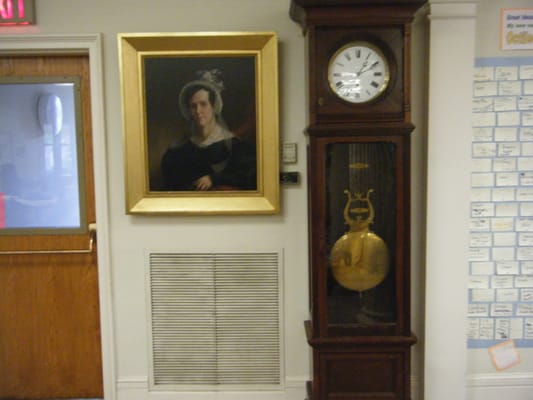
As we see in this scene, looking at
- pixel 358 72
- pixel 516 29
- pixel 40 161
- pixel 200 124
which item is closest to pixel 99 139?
pixel 40 161

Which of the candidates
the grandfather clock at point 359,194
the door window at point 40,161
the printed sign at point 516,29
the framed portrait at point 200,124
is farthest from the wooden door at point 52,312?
the printed sign at point 516,29

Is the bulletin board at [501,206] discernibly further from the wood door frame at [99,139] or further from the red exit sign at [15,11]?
the red exit sign at [15,11]

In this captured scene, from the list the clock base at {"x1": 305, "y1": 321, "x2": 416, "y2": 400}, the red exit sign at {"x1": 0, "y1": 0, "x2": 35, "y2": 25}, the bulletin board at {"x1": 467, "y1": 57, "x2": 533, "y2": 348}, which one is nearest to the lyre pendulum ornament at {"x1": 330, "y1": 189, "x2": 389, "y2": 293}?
the clock base at {"x1": 305, "y1": 321, "x2": 416, "y2": 400}

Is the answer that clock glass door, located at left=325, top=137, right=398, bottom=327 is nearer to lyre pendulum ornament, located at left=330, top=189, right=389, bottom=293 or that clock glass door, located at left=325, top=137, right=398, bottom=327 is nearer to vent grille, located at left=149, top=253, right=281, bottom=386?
lyre pendulum ornament, located at left=330, top=189, right=389, bottom=293

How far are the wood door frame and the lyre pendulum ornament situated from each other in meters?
1.18

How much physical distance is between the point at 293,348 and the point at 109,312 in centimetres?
99

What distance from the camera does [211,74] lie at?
6.50 ft

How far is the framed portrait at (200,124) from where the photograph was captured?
196 cm

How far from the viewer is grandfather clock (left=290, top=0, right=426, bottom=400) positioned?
169 cm

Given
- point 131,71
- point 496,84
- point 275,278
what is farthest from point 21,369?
point 496,84

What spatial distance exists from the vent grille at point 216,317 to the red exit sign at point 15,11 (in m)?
1.34

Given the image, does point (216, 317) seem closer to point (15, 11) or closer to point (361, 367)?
point (361, 367)

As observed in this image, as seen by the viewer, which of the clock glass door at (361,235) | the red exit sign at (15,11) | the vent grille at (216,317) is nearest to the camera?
the clock glass door at (361,235)

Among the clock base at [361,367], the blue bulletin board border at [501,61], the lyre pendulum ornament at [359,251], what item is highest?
the blue bulletin board border at [501,61]
